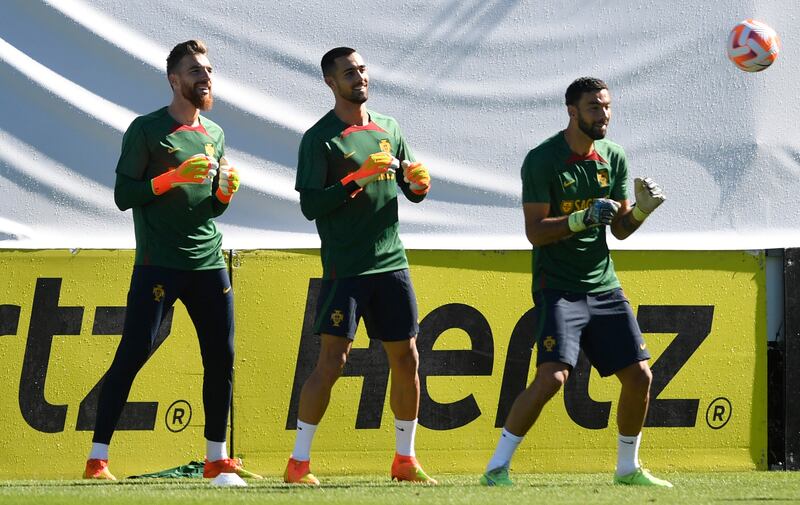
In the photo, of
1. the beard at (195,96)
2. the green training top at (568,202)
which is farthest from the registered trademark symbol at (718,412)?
the beard at (195,96)

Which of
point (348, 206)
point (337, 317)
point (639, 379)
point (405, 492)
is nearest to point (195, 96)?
point (348, 206)

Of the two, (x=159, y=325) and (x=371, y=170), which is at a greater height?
(x=371, y=170)

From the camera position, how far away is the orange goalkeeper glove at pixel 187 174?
6.02 metres

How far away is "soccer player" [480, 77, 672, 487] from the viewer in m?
Result: 5.92

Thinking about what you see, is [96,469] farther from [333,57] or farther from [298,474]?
[333,57]

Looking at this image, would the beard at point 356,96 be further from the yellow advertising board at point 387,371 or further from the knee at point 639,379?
the knee at point 639,379

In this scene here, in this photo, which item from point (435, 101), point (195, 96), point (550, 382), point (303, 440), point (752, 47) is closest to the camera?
point (550, 382)

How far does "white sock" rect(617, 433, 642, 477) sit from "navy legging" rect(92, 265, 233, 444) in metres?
1.90

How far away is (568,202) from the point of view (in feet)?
19.9

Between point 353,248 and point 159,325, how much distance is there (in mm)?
1022

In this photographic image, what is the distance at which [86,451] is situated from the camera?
7195 mm

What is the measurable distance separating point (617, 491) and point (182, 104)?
9.03 ft

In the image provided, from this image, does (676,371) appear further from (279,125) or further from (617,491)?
(279,125)

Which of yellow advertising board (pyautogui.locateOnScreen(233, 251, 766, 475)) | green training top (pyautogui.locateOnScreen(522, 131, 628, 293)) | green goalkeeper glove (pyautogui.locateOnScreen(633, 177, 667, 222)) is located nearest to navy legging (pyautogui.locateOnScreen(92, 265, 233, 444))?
yellow advertising board (pyautogui.locateOnScreen(233, 251, 766, 475))
